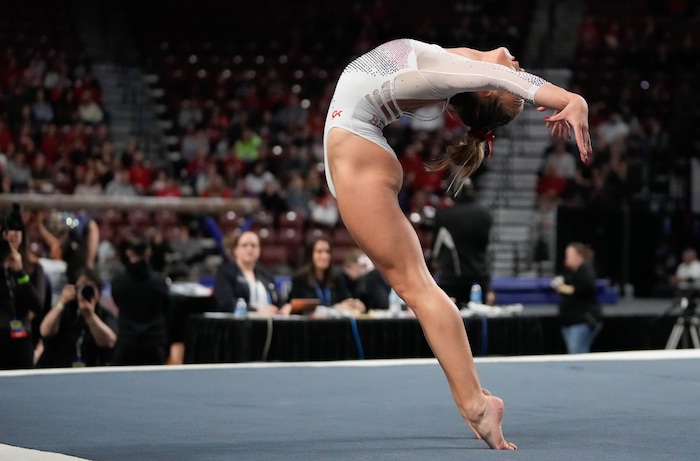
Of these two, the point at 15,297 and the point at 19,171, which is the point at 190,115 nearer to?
the point at 19,171

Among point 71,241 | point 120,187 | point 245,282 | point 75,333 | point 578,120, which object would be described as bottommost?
point 75,333

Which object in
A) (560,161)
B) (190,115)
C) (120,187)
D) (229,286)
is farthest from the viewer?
(190,115)

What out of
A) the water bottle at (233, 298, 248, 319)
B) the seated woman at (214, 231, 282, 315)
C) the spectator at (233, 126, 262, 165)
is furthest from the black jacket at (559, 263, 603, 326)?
the spectator at (233, 126, 262, 165)

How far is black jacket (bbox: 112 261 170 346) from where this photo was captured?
23.9ft

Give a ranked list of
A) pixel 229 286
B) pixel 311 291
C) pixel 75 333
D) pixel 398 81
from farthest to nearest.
A: pixel 311 291
pixel 229 286
pixel 75 333
pixel 398 81

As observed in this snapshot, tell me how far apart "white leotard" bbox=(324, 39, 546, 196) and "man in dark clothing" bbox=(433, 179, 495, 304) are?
481cm

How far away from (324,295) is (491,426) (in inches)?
196

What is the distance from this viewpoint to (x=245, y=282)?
8141 mm

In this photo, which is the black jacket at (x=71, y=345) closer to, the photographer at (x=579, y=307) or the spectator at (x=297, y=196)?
the photographer at (x=579, y=307)

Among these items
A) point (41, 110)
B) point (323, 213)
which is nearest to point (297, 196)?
point (323, 213)

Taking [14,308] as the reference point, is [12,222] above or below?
above

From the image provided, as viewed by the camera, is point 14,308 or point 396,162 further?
point 14,308

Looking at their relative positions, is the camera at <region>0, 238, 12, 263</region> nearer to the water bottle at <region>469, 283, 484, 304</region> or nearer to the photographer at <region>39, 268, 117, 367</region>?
the photographer at <region>39, 268, 117, 367</region>

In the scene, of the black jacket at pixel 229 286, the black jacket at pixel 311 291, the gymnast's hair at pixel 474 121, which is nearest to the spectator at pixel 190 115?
the black jacket at pixel 311 291
